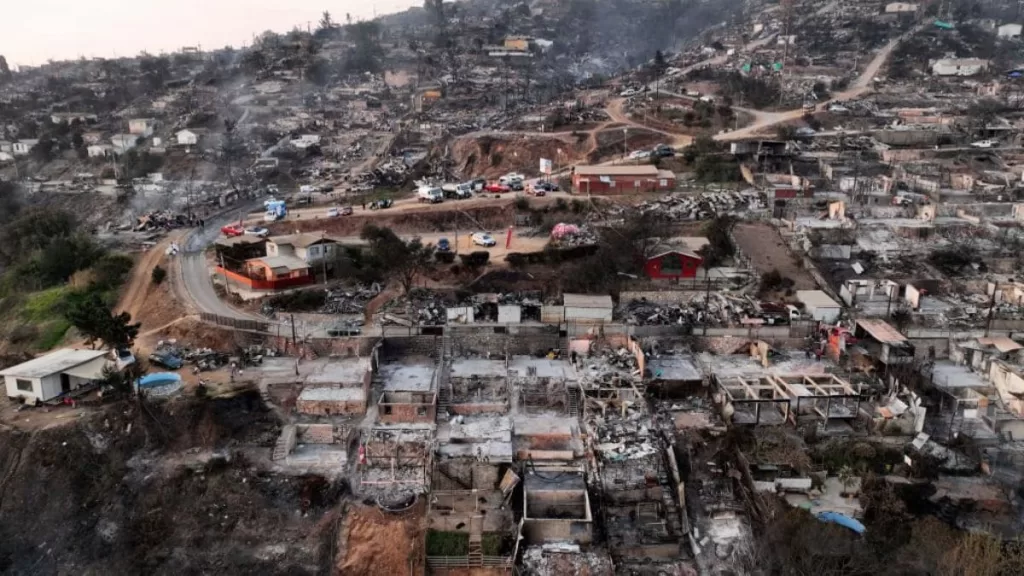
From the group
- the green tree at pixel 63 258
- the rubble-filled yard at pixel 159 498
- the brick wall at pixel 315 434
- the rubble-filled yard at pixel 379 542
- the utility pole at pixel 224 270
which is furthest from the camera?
the green tree at pixel 63 258

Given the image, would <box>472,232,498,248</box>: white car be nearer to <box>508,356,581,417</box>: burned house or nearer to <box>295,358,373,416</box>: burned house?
<box>508,356,581,417</box>: burned house

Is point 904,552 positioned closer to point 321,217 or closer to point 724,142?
point 321,217

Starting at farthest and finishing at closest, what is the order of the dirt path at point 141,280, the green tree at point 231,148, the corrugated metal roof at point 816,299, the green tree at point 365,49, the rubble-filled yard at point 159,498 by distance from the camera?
1. the green tree at point 365,49
2. the green tree at point 231,148
3. the dirt path at point 141,280
4. the corrugated metal roof at point 816,299
5. the rubble-filled yard at point 159,498

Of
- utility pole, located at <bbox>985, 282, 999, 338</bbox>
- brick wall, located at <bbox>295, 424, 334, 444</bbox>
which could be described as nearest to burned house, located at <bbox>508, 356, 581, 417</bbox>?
brick wall, located at <bbox>295, 424, 334, 444</bbox>

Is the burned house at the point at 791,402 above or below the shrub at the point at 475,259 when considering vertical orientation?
below

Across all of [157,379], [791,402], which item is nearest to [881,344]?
[791,402]

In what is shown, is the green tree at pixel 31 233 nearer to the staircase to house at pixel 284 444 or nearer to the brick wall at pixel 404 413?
the staircase to house at pixel 284 444

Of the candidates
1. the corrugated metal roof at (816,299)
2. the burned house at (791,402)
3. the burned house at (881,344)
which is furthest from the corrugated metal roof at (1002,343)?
the burned house at (791,402)
